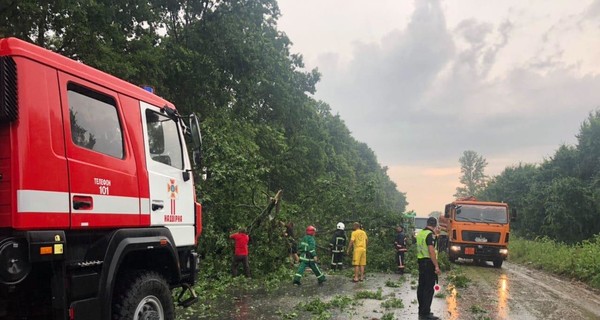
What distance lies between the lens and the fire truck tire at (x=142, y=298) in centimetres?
464

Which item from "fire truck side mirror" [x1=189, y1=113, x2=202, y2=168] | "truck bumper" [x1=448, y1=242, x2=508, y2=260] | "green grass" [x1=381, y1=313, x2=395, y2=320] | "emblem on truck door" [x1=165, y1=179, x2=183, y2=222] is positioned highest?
"fire truck side mirror" [x1=189, y1=113, x2=202, y2=168]

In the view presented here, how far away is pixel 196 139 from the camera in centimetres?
558

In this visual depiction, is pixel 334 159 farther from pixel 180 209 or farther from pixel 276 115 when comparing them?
pixel 180 209

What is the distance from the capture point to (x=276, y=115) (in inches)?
1099

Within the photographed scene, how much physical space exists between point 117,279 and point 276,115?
23.4m

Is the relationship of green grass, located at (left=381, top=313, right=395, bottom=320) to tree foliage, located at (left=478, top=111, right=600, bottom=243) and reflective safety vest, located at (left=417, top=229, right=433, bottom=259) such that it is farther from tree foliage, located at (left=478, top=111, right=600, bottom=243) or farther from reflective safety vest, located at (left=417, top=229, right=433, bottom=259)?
tree foliage, located at (left=478, top=111, right=600, bottom=243)

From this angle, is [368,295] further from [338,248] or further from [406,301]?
[338,248]

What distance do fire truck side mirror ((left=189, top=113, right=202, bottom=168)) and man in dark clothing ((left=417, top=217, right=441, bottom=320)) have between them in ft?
14.6

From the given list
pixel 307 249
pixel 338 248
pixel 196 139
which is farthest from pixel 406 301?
pixel 196 139

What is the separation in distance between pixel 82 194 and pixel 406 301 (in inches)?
295

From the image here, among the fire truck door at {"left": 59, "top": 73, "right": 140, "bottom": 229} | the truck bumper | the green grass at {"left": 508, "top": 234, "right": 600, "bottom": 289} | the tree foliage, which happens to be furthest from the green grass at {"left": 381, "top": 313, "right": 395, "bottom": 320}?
the tree foliage

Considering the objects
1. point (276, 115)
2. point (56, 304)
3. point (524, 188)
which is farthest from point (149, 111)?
point (524, 188)

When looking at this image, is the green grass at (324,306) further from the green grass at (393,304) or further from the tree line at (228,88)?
the tree line at (228,88)

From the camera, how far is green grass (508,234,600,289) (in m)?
14.1
